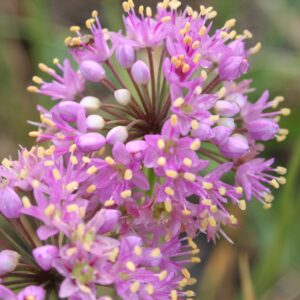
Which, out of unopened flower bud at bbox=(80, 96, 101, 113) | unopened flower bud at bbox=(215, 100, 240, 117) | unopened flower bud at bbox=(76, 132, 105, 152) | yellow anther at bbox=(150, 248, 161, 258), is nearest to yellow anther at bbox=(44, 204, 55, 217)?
unopened flower bud at bbox=(76, 132, 105, 152)

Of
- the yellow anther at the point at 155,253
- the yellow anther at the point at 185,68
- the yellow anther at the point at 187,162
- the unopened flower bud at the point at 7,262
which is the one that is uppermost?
the yellow anther at the point at 185,68

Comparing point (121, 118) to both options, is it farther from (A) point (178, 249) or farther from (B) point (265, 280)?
(B) point (265, 280)

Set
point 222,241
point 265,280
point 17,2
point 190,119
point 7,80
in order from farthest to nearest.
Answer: point 17,2 < point 7,80 < point 222,241 < point 265,280 < point 190,119

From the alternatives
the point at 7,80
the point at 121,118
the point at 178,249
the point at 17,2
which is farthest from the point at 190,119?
the point at 17,2

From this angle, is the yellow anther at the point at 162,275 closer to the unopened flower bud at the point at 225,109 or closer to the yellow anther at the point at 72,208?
the yellow anther at the point at 72,208

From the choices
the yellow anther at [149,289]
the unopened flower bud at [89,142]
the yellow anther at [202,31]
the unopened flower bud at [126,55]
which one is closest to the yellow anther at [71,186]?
the unopened flower bud at [89,142]

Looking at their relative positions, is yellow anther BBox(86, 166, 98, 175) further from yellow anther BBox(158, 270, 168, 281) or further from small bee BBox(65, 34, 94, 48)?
small bee BBox(65, 34, 94, 48)

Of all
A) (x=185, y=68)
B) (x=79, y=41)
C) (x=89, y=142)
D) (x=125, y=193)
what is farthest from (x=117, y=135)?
(x=79, y=41)

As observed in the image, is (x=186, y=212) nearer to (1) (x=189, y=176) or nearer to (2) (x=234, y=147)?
(1) (x=189, y=176)
